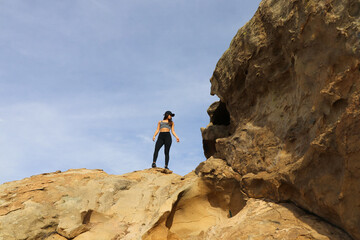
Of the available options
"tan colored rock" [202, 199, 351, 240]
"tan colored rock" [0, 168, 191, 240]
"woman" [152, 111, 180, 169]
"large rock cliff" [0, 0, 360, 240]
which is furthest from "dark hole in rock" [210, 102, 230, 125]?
"tan colored rock" [202, 199, 351, 240]

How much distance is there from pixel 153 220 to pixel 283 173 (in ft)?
10.5

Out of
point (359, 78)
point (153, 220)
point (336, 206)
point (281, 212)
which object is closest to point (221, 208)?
point (153, 220)

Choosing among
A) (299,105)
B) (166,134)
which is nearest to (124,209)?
(166,134)

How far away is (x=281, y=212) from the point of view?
453 cm

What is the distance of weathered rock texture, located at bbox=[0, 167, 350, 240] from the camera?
6359 mm

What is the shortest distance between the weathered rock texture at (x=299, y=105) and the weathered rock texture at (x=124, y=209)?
2.24 feet

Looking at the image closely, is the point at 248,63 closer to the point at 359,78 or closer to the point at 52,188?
the point at 359,78

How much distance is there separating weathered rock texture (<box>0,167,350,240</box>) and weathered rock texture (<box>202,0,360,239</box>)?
682 mm

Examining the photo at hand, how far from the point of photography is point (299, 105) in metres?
4.97

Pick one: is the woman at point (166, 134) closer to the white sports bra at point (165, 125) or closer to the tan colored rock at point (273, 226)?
the white sports bra at point (165, 125)

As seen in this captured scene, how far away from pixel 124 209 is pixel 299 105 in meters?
4.98

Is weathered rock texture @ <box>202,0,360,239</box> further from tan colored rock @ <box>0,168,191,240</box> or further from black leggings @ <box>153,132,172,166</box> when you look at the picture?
black leggings @ <box>153,132,172,166</box>

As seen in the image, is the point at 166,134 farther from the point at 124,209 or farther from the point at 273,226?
the point at 273,226

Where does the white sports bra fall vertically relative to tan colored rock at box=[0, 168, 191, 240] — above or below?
above
